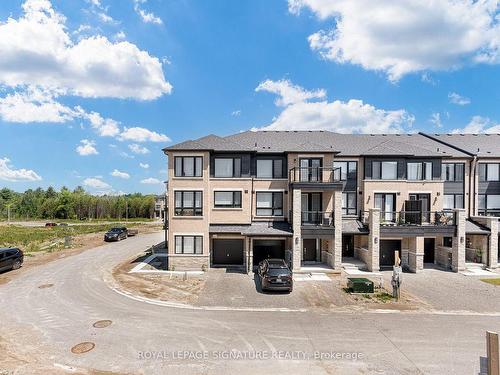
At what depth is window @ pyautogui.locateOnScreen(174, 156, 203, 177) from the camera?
23.4m

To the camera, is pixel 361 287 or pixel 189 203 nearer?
pixel 361 287

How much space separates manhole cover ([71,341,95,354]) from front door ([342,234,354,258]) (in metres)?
21.7

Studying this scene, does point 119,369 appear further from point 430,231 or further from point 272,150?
point 430,231

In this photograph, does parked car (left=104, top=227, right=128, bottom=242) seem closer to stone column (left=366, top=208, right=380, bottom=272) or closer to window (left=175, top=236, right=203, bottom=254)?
window (left=175, top=236, right=203, bottom=254)

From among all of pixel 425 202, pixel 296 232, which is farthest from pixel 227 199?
pixel 425 202

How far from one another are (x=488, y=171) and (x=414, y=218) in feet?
A: 35.4

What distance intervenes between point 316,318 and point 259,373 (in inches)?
215

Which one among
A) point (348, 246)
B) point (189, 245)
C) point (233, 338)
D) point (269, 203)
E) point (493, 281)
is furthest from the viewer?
point (348, 246)

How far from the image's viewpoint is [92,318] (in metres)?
13.8

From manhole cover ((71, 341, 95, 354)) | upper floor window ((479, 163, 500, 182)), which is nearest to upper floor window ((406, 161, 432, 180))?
upper floor window ((479, 163, 500, 182))

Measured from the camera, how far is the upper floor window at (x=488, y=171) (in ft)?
89.6

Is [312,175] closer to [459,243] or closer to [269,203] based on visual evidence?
[269,203]

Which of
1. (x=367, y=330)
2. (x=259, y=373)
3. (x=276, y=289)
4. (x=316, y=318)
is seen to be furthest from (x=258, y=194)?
(x=259, y=373)

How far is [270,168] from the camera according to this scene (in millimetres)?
24734
